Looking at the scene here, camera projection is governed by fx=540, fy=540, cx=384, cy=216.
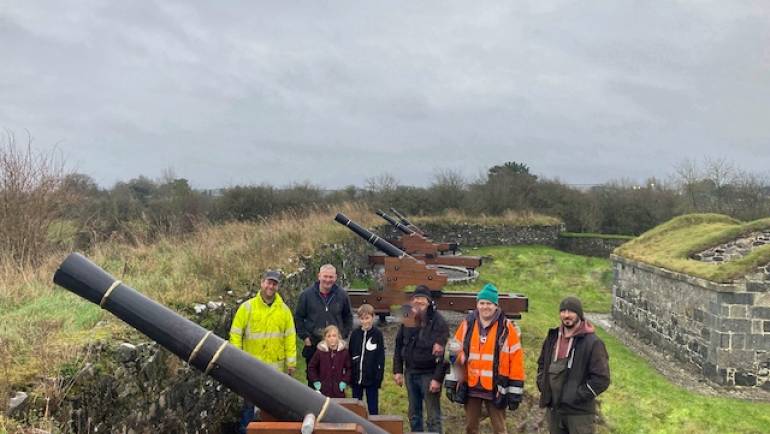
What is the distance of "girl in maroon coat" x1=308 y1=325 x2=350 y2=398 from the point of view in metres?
4.22

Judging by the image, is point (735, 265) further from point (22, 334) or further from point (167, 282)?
point (22, 334)

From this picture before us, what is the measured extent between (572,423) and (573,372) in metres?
0.40

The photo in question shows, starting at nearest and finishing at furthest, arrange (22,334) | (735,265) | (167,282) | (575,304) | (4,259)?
(22,334) → (575,304) → (167,282) → (4,259) → (735,265)

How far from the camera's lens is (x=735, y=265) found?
8.07 m

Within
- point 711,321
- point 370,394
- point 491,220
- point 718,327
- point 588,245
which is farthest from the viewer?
point 588,245

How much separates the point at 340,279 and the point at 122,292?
7760 millimetres

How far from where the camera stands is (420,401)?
4648 millimetres

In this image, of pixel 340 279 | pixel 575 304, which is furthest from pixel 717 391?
pixel 340 279

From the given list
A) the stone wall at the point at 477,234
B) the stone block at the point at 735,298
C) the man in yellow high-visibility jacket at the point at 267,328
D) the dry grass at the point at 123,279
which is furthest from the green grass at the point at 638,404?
the stone wall at the point at 477,234

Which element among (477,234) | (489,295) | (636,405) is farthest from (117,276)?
(477,234)

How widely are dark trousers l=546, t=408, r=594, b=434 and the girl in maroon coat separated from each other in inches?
63.5

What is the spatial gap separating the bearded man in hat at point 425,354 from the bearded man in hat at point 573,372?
0.83m

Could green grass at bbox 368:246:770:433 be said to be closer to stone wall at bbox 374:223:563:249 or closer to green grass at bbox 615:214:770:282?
green grass at bbox 615:214:770:282

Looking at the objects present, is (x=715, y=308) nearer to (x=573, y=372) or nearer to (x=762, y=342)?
(x=762, y=342)
